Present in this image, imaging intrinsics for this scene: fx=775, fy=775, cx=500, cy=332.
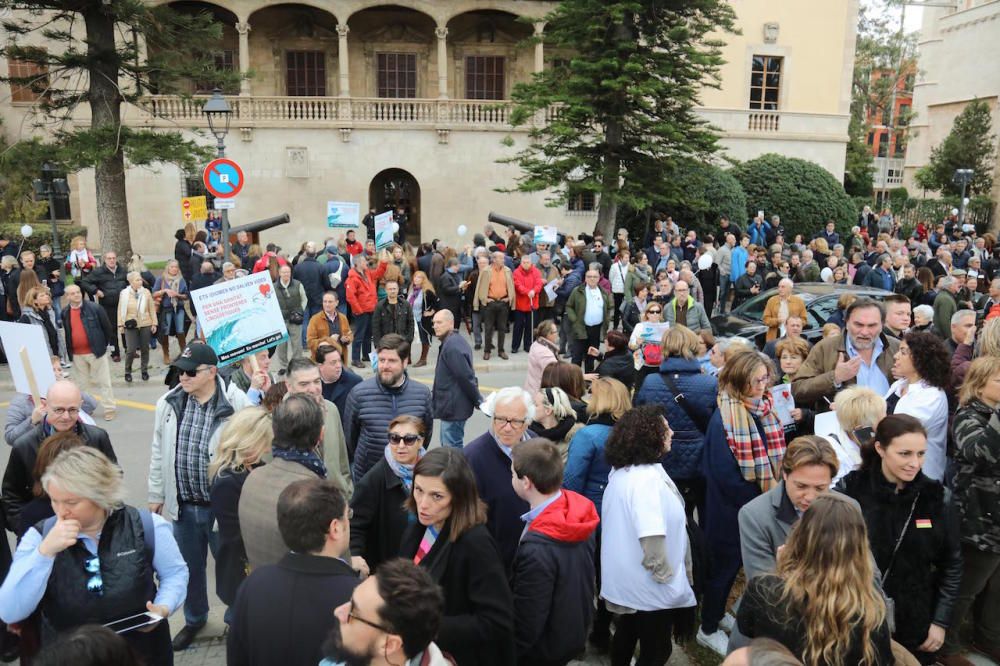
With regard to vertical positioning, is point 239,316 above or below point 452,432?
above

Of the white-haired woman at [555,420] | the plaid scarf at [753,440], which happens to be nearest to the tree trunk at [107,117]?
the white-haired woman at [555,420]

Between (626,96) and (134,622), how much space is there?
1835 cm

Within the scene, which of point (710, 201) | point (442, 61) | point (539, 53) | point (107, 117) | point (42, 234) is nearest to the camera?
point (107, 117)

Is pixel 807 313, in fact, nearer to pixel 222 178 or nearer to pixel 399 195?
pixel 222 178

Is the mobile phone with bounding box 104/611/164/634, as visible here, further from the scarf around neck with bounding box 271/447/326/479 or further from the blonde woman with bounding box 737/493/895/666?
the blonde woman with bounding box 737/493/895/666

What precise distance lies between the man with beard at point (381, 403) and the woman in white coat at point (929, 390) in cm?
347

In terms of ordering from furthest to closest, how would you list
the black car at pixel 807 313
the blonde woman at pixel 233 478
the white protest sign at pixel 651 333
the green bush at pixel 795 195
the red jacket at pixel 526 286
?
the green bush at pixel 795 195 → the red jacket at pixel 526 286 → the black car at pixel 807 313 → the white protest sign at pixel 651 333 → the blonde woman at pixel 233 478

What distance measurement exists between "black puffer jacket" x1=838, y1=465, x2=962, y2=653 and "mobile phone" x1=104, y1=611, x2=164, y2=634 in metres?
3.66

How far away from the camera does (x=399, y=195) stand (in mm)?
30281

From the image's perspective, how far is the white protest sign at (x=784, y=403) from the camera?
6.03m

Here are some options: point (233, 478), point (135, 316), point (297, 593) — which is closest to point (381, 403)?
point (233, 478)

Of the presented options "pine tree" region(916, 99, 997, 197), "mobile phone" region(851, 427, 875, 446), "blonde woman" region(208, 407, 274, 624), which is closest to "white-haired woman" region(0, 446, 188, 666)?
"blonde woman" region(208, 407, 274, 624)

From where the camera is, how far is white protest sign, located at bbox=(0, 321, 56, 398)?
5.83m

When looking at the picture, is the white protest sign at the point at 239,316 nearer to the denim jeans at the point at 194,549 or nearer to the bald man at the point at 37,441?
the bald man at the point at 37,441
